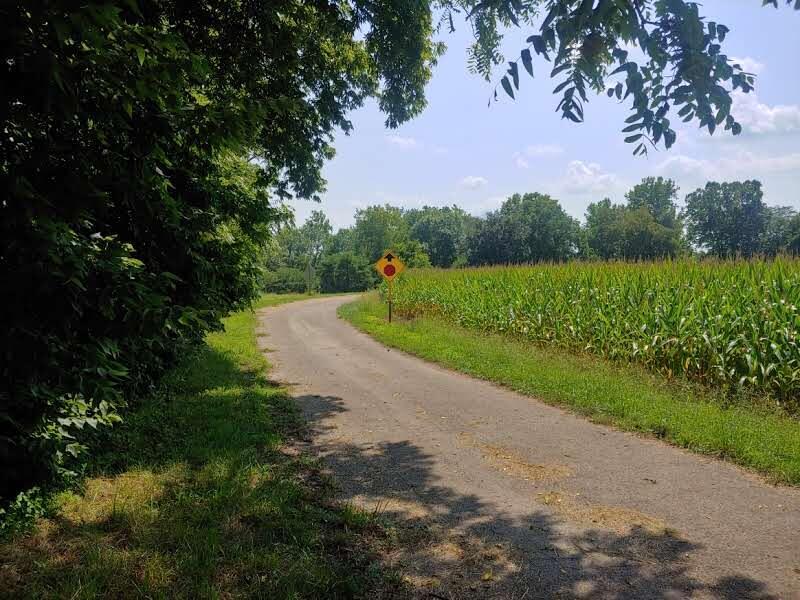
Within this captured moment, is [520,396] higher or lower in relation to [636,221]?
lower

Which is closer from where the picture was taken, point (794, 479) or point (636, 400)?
point (794, 479)

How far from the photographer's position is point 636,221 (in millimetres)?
60812

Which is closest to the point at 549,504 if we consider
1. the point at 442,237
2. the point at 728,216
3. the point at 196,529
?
the point at 196,529

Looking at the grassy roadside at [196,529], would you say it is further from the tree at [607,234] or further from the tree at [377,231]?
the tree at [377,231]

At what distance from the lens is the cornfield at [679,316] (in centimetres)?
766

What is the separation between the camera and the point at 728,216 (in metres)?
63.1

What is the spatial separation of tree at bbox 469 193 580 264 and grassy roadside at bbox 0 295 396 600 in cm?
5662

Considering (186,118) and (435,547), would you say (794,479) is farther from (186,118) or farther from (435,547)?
(186,118)

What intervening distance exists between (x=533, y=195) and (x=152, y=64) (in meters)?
74.9

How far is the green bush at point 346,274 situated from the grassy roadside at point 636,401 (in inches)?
2079

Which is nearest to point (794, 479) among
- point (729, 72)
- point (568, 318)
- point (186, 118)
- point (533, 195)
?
point (729, 72)

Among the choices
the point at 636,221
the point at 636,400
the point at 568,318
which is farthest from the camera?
the point at 636,221

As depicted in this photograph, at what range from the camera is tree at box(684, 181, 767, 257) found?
6053 cm

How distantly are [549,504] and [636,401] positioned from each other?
11.9 feet
